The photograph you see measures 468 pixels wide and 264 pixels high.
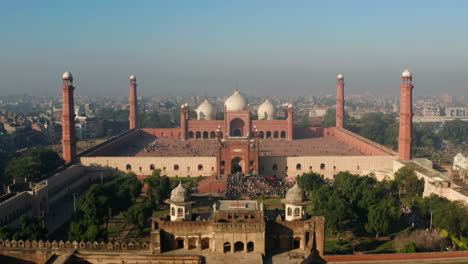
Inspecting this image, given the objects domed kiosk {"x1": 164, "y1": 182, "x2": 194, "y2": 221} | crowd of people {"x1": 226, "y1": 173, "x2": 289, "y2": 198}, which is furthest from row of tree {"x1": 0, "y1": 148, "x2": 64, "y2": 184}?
domed kiosk {"x1": 164, "y1": 182, "x2": 194, "y2": 221}

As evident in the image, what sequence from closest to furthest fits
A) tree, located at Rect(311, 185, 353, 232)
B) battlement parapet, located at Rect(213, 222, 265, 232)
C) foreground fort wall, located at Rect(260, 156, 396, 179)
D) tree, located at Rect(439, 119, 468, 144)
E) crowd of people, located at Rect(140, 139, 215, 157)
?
battlement parapet, located at Rect(213, 222, 265, 232), tree, located at Rect(311, 185, 353, 232), foreground fort wall, located at Rect(260, 156, 396, 179), crowd of people, located at Rect(140, 139, 215, 157), tree, located at Rect(439, 119, 468, 144)

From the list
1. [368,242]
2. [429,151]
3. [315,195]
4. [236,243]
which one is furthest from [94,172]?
[429,151]

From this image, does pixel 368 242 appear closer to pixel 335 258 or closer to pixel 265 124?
pixel 335 258

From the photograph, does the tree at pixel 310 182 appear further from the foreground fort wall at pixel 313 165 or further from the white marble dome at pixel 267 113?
the white marble dome at pixel 267 113

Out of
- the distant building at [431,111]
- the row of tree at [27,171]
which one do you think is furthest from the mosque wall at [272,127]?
the distant building at [431,111]

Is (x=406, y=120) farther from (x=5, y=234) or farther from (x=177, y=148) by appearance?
(x=5, y=234)

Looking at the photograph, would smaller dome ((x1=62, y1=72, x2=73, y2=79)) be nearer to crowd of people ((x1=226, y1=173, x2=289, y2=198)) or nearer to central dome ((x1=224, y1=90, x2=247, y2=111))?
crowd of people ((x1=226, y1=173, x2=289, y2=198))
